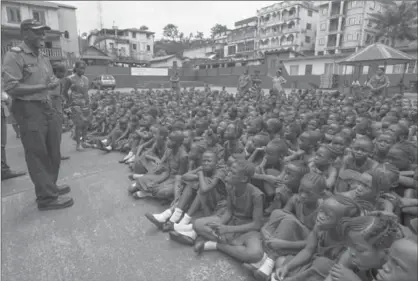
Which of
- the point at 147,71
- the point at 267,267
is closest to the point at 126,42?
the point at 147,71

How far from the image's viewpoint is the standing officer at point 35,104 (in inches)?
118

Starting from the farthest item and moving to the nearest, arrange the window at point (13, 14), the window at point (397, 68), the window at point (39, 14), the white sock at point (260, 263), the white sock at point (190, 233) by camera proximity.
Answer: the window at point (39, 14) → the window at point (13, 14) → the window at point (397, 68) → the white sock at point (190, 233) → the white sock at point (260, 263)

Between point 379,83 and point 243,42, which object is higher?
point 243,42

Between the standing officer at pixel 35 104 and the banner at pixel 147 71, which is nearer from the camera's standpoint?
the standing officer at pixel 35 104

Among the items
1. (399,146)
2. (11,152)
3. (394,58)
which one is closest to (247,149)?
(399,146)

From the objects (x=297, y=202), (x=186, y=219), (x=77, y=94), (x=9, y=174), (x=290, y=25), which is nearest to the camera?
(x=297, y=202)

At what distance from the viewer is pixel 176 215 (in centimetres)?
305

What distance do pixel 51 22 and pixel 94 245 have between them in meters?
30.4

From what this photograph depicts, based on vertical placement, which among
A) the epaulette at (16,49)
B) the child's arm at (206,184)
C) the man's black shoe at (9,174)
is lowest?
the man's black shoe at (9,174)

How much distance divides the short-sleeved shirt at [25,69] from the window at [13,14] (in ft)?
93.7

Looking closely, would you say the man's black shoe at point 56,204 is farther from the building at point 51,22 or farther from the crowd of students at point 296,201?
the building at point 51,22

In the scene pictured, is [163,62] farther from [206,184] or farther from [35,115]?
[206,184]

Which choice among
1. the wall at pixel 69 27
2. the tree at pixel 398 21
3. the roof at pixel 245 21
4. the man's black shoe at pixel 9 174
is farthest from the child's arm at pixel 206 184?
the roof at pixel 245 21

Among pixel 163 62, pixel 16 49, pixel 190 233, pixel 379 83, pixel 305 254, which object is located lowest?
pixel 190 233
